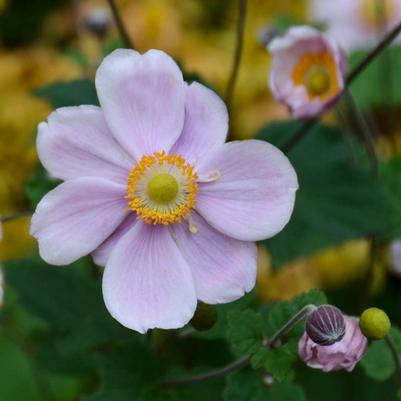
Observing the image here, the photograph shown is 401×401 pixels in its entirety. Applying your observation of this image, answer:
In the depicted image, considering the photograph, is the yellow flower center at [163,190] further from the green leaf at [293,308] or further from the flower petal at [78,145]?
the green leaf at [293,308]

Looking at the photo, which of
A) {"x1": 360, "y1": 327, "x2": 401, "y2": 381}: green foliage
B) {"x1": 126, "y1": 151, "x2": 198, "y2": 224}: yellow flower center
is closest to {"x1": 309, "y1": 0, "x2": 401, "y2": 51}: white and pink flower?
{"x1": 360, "y1": 327, "x2": 401, "y2": 381}: green foliage

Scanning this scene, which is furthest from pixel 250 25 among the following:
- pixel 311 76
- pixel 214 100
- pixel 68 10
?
pixel 214 100

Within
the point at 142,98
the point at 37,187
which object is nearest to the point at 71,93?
the point at 37,187

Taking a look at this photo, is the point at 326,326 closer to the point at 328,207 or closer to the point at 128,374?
the point at 128,374

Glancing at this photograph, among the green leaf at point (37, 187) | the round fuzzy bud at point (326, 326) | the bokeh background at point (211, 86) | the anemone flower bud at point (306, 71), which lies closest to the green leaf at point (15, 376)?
the bokeh background at point (211, 86)

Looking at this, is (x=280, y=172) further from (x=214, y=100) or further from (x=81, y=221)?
(x=81, y=221)

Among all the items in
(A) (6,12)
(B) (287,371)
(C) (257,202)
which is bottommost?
(A) (6,12)
